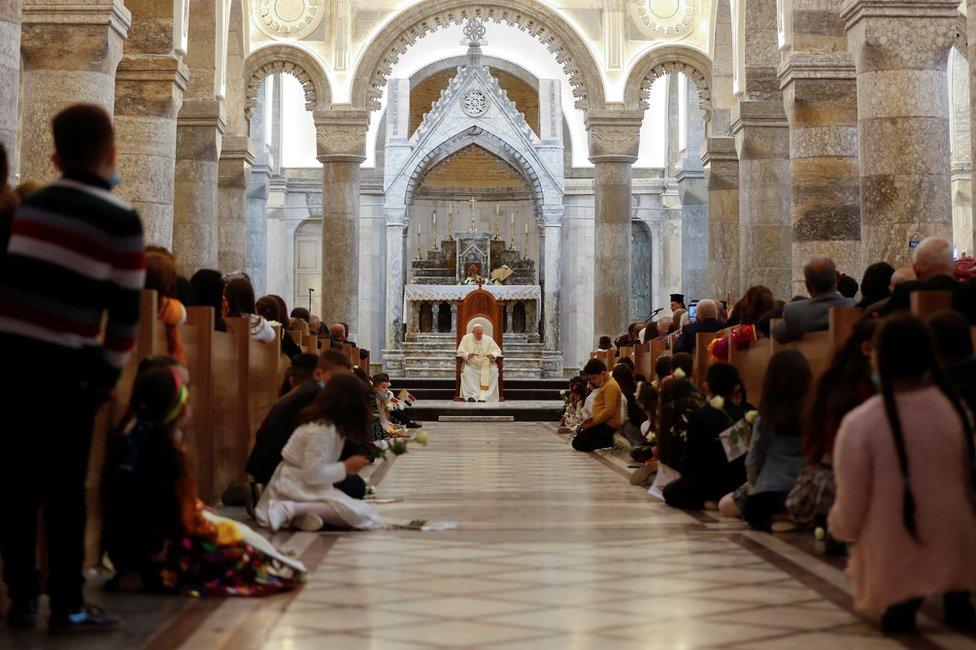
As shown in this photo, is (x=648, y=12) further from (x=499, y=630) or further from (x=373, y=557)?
(x=499, y=630)

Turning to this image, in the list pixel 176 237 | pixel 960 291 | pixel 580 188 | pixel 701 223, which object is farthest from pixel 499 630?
pixel 580 188

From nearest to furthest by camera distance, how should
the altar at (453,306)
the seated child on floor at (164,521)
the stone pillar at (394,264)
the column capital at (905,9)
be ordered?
the seated child on floor at (164,521)
the column capital at (905,9)
the altar at (453,306)
the stone pillar at (394,264)

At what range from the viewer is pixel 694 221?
25484 millimetres

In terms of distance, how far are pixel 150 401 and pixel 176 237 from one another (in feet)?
45.4

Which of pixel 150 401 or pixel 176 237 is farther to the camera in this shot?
pixel 176 237

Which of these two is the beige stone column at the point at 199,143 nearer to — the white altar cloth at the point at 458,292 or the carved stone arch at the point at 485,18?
the carved stone arch at the point at 485,18

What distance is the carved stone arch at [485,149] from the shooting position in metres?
27.7

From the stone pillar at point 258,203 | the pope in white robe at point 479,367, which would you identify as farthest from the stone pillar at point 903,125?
A: the stone pillar at point 258,203

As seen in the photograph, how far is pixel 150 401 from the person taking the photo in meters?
5.26

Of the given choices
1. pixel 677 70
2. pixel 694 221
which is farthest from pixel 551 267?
pixel 677 70

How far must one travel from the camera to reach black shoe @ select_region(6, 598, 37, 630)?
4461 millimetres

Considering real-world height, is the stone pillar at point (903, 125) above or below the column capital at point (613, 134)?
below

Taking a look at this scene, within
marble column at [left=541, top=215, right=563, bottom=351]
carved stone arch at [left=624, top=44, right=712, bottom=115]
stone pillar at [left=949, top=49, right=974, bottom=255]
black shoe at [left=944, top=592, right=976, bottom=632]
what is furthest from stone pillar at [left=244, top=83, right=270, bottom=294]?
black shoe at [left=944, top=592, right=976, bottom=632]

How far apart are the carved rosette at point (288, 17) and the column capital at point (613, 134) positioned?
5.11 metres
